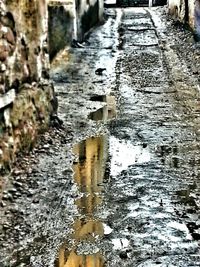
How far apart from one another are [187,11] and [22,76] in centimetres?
866

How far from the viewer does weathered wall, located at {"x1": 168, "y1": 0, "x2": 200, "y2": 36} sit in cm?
1190

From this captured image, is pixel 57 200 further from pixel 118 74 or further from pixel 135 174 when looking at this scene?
pixel 118 74

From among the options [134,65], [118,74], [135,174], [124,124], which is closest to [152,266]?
[135,174]

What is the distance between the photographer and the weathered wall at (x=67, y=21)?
10290 millimetres

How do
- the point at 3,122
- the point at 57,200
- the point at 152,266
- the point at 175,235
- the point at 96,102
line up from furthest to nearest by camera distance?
1. the point at 96,102
2. the point at 3,122
3. the point at 57,200
4. the point at 175,235
5. the point at 152,266

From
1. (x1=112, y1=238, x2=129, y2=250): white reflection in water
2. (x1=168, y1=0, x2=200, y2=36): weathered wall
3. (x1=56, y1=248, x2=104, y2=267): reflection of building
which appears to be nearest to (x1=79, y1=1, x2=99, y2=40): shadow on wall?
(x1=168, y1=0, x2=200, y2=36): weathered wall

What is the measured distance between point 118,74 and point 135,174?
4231 millimetres

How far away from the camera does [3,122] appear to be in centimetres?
523

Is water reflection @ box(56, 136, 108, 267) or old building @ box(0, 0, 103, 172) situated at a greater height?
old building @ box(0, 0, 103, 172)

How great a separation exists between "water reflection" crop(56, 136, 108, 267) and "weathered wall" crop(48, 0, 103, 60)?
4319 millimetres

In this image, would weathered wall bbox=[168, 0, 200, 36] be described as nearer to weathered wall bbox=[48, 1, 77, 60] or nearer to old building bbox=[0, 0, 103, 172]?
weathered wall bbox=[48, 1, 77, 60]

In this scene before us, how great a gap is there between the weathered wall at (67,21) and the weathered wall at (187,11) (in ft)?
7.23

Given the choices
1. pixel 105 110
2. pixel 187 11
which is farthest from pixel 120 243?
pixel 187 11

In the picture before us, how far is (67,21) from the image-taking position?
1129 centimetres
